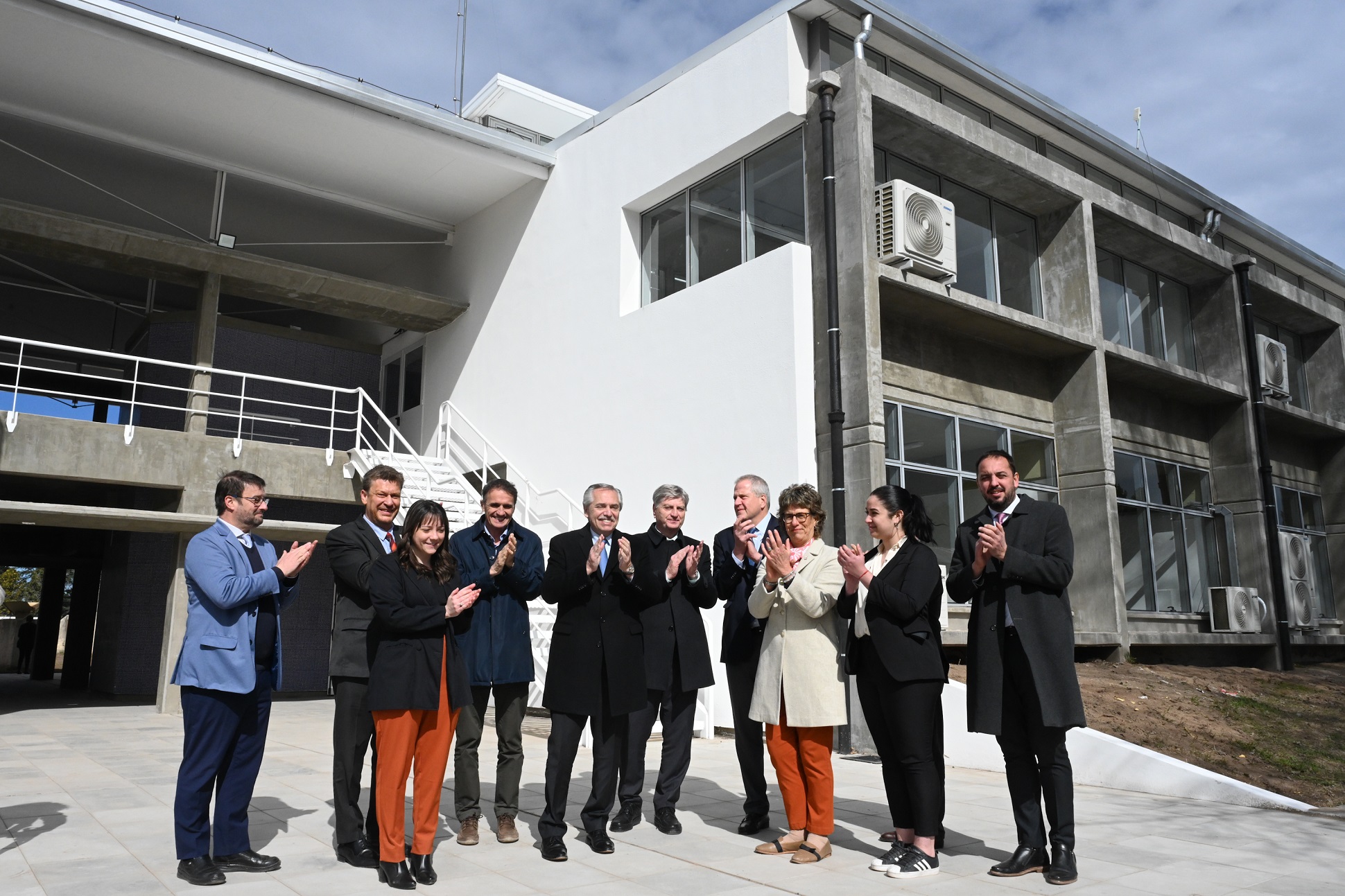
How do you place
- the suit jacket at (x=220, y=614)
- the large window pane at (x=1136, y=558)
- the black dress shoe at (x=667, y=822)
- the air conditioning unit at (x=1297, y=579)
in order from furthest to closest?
the air conditioning unit at (x=1297, y=579) → the large window pane at (x=1136, y=558) → the black dress shoe at (x=667, y=822) → the suit jacket at (x=220, y=614)

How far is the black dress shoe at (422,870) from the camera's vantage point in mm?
4016

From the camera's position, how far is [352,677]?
446 centimetres

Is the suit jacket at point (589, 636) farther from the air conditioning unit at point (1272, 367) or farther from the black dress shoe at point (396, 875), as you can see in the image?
the air conditioning unit at point (1272, 367)

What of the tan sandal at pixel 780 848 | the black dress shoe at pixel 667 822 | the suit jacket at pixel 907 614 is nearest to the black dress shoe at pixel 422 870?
the black dress shoe at pixel 667 822

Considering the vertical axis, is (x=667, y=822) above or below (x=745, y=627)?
below

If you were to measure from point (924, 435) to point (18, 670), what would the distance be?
85.4 feet

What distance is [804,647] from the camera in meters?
4.61

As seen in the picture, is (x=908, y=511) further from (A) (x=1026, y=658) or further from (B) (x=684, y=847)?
(B) (x=684, y=847)

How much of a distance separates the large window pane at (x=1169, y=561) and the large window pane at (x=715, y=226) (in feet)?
25.6

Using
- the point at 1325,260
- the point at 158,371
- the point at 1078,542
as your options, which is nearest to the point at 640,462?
the point at 1078,542

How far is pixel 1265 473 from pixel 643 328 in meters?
10.3

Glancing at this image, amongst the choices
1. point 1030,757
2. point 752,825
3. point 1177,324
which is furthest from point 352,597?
point 1177,324

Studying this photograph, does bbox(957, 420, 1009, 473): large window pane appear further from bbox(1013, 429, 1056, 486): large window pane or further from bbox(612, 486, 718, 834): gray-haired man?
bbox(612, 486, 718, 834): gray-haired man

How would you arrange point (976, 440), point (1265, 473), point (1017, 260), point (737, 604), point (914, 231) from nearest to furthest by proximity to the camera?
point (737, 604) → point (914, 231) → point (976, 440) → point (1017, 260) → point (1265, 473)
